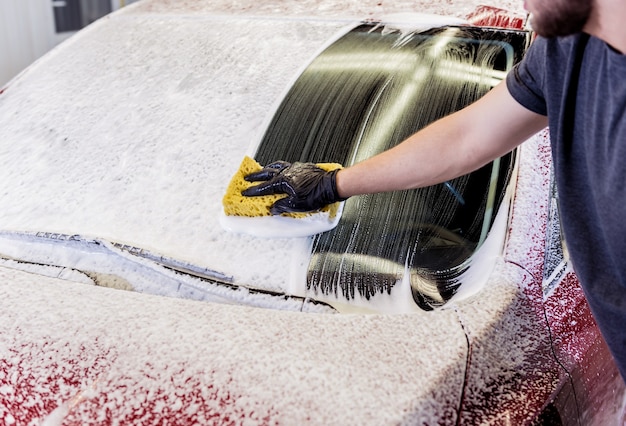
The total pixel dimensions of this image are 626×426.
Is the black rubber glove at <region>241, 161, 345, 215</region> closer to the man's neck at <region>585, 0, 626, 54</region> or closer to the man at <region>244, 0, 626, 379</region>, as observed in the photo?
the man at <region>244, 0, 626, 379</region>

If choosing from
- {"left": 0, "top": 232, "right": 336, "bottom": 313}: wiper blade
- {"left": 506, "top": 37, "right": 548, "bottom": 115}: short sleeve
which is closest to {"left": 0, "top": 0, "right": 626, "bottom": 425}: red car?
{"left": 0, "top": 232, "right": 336, "bottom": 313}: wiper blade

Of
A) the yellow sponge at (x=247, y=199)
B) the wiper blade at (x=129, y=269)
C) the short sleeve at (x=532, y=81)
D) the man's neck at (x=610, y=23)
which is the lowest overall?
the wiper blade at (x=129, y=269)

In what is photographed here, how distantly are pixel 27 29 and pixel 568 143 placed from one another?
387cm

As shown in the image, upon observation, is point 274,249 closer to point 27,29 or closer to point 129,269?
point 129,269

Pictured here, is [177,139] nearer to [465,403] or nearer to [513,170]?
[513,170]

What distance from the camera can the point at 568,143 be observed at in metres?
1.01

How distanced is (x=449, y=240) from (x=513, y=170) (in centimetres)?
20

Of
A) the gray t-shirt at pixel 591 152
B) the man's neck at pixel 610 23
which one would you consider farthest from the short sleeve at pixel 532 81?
the man's neck at pixel 610 23

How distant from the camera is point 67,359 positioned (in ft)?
2.84

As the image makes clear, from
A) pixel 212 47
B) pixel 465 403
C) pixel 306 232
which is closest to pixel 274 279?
pixel 306 232

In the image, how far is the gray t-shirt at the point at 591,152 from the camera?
88cm

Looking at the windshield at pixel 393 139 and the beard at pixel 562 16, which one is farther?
the windshield at pixel 393 139

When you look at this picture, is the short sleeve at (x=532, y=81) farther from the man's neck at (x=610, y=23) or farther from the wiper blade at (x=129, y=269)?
the wiper blade at (x=129, y=269)

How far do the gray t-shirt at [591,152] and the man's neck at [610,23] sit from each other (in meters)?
0.02
